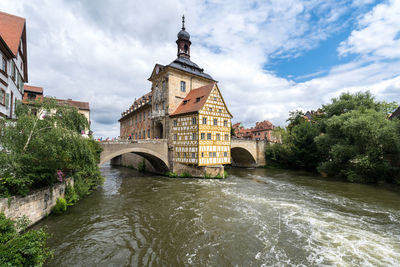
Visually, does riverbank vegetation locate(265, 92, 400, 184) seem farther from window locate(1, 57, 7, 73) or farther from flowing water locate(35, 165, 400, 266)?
window locate(1, 57, 7, 73)

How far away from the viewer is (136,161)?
29.2m

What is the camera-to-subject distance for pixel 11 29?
39.5ft

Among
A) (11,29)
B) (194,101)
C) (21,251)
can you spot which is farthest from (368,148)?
(11,29)

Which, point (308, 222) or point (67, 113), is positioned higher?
point (67, 113)

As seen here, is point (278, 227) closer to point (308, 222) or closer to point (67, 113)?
point (308, 222)

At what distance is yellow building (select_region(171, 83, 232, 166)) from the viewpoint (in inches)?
753

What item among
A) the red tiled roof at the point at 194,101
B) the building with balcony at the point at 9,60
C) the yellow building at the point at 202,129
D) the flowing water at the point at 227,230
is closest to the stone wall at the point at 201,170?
the yellow building at the point at 202,129

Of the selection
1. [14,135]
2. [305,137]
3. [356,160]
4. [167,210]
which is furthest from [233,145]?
[14,135]

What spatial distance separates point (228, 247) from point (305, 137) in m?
24.8

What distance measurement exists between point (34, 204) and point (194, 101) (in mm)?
15789

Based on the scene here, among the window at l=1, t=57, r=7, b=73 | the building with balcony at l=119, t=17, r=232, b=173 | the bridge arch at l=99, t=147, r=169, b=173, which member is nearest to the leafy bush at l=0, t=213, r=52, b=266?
the window at l=1, t=57, r=7, b=73

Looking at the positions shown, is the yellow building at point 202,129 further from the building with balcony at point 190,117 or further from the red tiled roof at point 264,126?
the red tiled roof at point 264,126

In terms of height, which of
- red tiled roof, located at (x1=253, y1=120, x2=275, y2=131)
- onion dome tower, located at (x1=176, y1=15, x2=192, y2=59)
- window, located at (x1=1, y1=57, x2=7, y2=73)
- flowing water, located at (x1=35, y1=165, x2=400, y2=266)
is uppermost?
onion dome tower, located at (x1=176, y1=15, x2=192, y2=59)

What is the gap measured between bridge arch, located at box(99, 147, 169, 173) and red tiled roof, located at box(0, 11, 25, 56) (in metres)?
8.81
